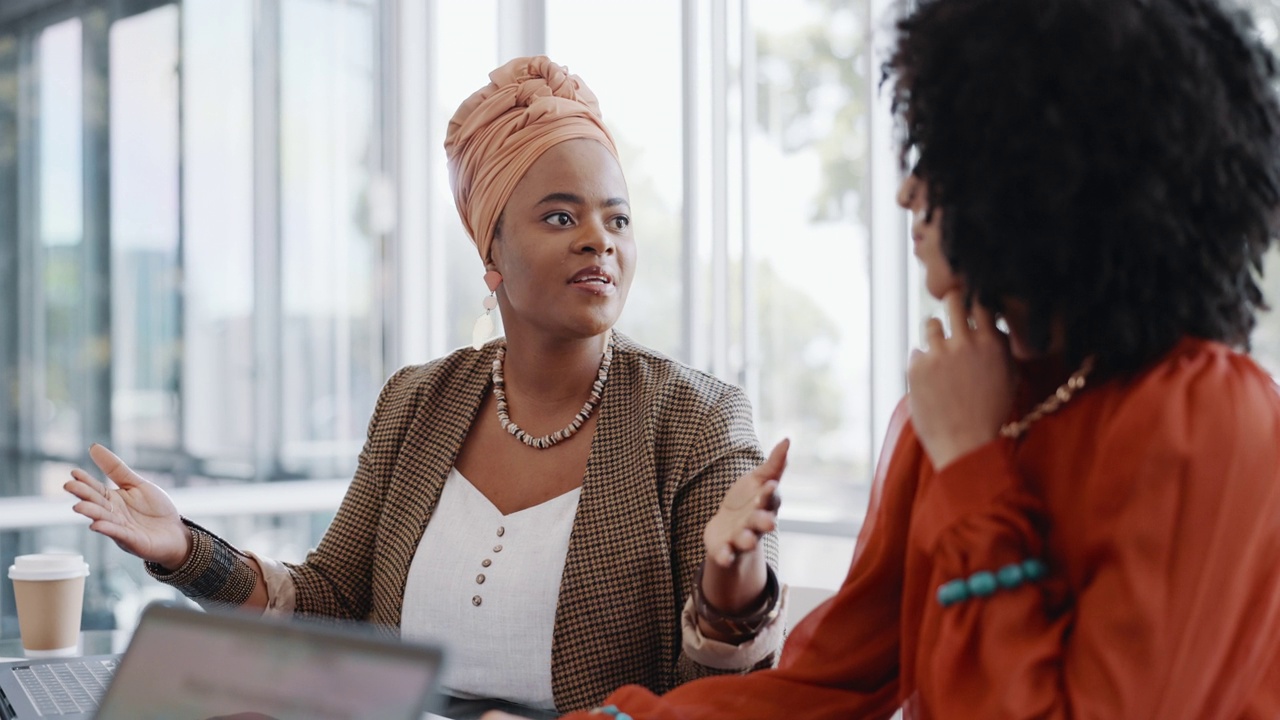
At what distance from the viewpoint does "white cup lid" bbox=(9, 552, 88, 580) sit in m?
1.65

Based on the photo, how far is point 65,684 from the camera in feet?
4.48

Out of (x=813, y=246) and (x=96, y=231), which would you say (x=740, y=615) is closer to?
(x=813, y=246)

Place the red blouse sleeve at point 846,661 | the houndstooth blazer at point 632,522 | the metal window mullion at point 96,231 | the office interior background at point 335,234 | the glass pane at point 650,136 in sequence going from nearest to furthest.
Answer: the red blouse sleeve at point 846,661 → the houndstooth blazer at point 632,522 → the office interior background at point 335,234 → the metal window mullion at point 96,231 → the glass pane at point 650,136

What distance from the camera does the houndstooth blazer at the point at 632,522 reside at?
1561 millimetres

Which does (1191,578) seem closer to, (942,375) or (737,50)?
(942,375)

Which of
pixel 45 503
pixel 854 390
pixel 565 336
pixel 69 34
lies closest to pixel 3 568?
pixel 45 503

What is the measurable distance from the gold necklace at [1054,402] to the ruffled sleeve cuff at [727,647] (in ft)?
1.31

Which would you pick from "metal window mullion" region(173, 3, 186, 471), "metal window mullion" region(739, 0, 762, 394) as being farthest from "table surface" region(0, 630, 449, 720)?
"metal window mullion" region(739, 0, 762, 394)

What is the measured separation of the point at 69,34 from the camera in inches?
117

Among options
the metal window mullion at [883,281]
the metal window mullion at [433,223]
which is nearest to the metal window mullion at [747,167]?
the metal window mullion at [883,281]

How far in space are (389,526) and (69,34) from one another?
6.29ft

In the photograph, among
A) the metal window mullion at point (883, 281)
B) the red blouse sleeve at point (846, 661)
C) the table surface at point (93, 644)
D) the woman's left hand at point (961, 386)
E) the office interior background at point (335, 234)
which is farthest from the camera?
the office interior background at point (335, 234)

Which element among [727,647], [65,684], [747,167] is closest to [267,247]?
[747,167]

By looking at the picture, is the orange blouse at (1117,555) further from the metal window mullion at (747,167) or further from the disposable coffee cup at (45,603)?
the metal window mullion at (747,167)
